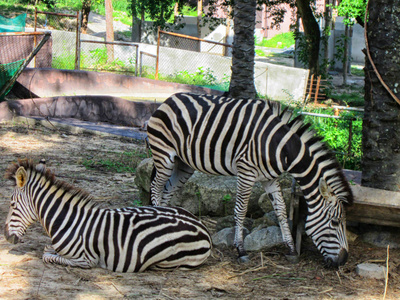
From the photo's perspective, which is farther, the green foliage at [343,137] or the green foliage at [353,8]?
the green foliage at [353,8]

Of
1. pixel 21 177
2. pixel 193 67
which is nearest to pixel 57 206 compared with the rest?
pixel 21 177

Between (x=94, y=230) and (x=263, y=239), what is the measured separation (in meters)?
2.05

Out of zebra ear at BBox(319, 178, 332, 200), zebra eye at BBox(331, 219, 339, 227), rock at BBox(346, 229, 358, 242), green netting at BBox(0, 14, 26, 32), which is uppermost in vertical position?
green netting at BBox(0, 14, 26, 32)

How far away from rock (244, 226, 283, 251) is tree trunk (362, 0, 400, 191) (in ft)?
4.09

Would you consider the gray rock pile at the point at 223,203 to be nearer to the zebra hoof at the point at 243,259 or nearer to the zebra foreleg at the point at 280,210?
the zebra foreleg at the point at 280,210

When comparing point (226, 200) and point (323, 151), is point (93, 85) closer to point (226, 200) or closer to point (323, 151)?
point (226, 200)

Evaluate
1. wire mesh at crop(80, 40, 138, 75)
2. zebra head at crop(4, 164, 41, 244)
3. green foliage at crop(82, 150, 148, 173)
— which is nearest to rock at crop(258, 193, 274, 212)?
zebra head at crop(4, 164, 41, 244)

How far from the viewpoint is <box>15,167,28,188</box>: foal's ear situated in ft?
16.3

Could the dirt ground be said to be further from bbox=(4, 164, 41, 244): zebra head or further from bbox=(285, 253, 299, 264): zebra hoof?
bbox=(4, 164, 41, 244): zebra head

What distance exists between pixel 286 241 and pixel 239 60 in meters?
6.03

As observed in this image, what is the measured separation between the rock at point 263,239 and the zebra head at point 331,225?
641 mm

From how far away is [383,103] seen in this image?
221 inches

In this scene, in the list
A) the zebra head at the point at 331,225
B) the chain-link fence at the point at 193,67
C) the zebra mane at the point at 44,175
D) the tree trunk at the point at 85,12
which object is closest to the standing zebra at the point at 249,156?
the zebra head at the point at 331,225

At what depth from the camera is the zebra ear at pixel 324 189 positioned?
515cm
